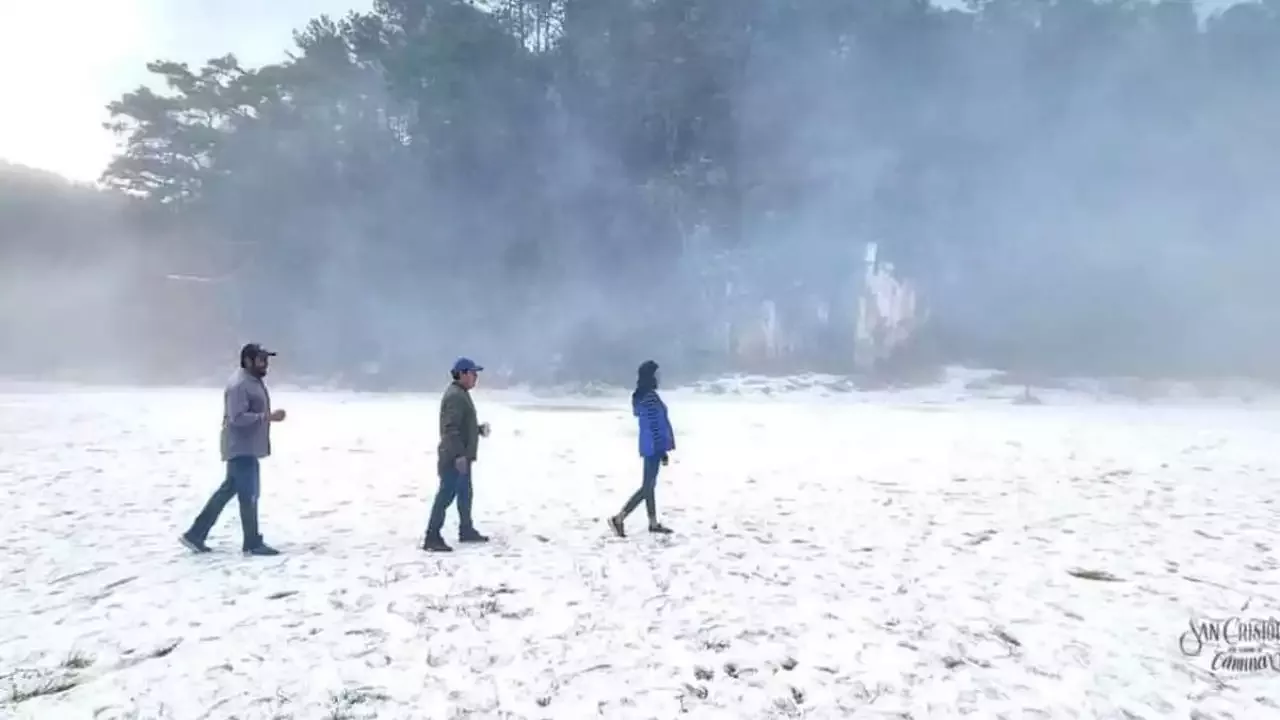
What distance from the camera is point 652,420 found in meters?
7.56

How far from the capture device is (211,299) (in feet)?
126

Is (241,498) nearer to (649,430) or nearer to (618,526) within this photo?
(618,526)

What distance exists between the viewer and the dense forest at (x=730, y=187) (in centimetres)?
3178

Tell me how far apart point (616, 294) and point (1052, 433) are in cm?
2029

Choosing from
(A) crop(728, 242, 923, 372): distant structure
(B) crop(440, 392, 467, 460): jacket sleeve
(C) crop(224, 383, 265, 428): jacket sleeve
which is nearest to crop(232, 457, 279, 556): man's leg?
(C) crop(224, 383, 265, 428): jacket sleeve

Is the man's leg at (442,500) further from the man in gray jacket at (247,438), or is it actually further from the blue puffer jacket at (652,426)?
the blue puffer jacket at (652,426)

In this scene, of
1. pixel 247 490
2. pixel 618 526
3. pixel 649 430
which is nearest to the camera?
pixel 247 490

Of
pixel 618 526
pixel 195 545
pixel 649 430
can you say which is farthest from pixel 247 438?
pixel 649 430

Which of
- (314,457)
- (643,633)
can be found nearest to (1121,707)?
(643,633)

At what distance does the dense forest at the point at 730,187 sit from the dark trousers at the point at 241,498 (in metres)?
23.9

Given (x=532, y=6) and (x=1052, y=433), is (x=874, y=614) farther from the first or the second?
(x=532, y=6)

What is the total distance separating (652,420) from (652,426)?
0.06 metres

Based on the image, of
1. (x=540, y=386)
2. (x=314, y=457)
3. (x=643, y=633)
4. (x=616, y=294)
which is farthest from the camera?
(x=616, y=294)

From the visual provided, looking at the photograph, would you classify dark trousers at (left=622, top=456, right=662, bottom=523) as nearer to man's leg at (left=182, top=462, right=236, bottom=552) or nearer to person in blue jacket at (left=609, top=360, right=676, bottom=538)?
person in blue jacket at (left=609, top=360, right=676, bottom=538)
